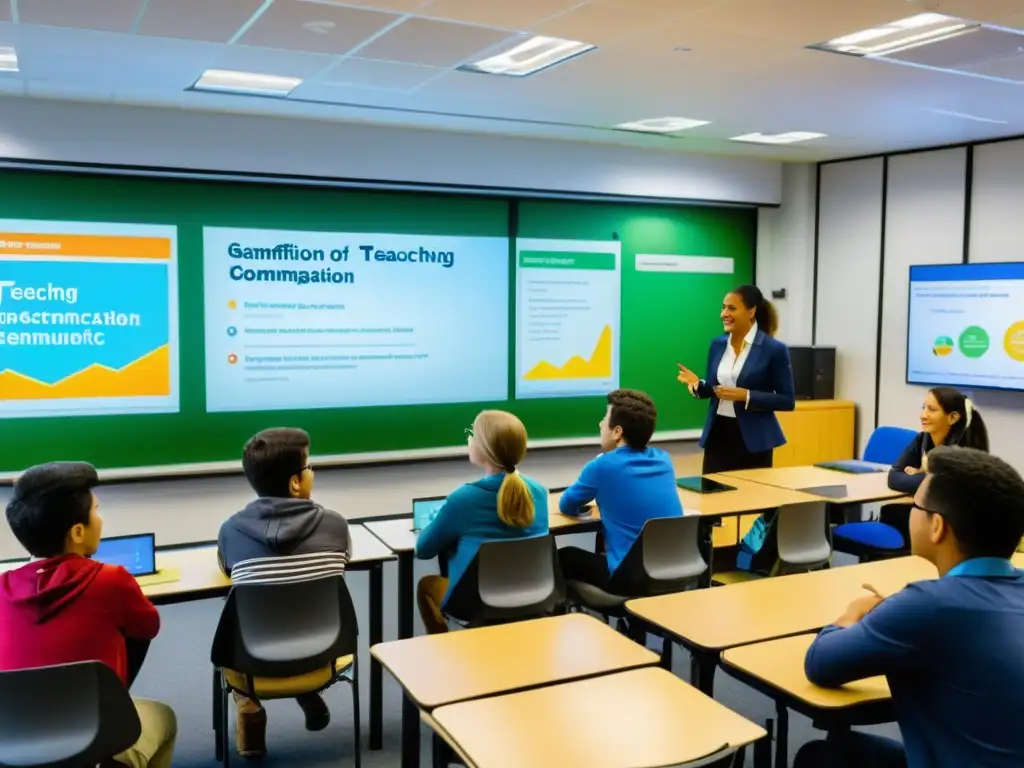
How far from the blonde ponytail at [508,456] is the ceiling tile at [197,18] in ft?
6.13

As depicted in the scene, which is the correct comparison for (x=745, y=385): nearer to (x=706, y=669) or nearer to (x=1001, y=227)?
(x=706, y=669)

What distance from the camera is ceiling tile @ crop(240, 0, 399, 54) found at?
3.69m

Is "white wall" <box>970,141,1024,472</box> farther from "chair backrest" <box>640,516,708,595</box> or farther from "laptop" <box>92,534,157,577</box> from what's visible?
"laptop" <box>92,534,157,577</box>

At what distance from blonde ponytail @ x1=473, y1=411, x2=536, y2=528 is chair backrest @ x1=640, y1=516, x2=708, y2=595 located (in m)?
0.56

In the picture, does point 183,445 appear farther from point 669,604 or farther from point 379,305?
point 669,604

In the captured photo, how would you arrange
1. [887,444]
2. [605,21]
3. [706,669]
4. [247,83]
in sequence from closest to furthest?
[706,669]
[605,21]
[247,83]
[887,444]

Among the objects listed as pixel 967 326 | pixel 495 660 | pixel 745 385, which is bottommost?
pixel 495 660

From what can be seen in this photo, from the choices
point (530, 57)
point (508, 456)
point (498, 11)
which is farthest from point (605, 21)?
point (508, 456)

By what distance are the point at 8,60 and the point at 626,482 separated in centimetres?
353

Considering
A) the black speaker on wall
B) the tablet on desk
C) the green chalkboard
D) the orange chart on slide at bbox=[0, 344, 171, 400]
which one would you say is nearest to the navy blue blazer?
the tablet on desk

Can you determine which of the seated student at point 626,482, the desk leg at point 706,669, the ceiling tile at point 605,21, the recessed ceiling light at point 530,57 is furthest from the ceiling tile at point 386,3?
the desk leg at point 706,669

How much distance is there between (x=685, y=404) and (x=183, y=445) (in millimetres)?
3917

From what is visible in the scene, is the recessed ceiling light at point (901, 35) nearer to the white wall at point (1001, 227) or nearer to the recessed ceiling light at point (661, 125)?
the recessed ceiling light at point (661, 125)

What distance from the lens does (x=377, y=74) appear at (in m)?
4.77
